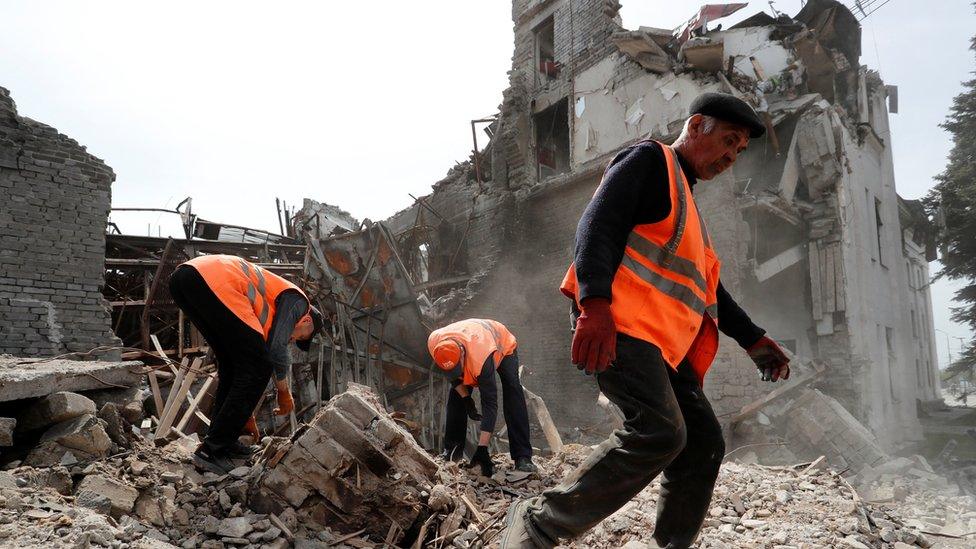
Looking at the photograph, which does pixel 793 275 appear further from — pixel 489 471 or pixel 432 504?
pixel 432 504

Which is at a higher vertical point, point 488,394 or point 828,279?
point 828,279

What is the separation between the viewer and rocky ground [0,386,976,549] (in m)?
2.40

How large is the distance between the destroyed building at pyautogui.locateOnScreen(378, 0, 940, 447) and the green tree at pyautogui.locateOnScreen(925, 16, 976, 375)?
4344mm

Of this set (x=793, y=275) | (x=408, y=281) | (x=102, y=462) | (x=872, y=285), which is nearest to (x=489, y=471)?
(x=102, y=462)

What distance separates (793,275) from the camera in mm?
9688

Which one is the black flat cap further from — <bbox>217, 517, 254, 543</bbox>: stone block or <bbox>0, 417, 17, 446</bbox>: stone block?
<bbox>0, 417, 17, 446</bbox>: stone block

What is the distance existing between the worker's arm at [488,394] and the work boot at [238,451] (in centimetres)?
185

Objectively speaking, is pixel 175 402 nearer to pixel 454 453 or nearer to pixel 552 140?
pixel 454 453

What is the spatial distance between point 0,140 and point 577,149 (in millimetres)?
9689

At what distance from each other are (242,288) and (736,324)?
2778mm

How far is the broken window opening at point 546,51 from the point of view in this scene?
13.1 meters

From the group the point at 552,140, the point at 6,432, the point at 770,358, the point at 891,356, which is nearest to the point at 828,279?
the point at 891,356

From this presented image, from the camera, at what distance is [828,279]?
9023 mm

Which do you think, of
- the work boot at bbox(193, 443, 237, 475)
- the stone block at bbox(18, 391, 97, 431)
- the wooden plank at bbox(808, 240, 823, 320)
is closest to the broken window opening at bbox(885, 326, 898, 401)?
the wooden plank at bbox(808, 240, 823, 320)
